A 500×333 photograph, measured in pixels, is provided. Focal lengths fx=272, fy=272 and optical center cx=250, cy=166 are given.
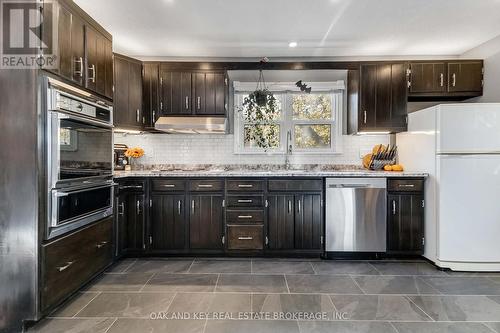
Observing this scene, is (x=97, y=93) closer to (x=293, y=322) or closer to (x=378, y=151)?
(x=293, y=322)

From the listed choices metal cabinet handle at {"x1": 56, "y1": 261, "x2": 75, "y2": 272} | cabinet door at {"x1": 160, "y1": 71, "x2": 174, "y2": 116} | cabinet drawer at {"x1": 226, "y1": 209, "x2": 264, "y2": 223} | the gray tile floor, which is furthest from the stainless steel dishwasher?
metal cabinet handle at {"x1": 56, "y1": 261, "x2": 75, "y2": 272}

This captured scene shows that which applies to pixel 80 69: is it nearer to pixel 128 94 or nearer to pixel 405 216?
pixel 128 94

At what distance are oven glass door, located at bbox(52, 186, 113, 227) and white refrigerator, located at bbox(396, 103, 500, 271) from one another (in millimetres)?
3398

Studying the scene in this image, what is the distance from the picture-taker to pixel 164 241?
3.18m

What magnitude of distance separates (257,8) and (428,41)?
2282 millimetres

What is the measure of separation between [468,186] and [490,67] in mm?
1729

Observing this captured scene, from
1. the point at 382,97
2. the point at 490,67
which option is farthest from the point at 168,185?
the point at 490,67

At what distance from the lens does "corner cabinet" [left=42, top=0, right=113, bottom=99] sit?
1992 millimetres

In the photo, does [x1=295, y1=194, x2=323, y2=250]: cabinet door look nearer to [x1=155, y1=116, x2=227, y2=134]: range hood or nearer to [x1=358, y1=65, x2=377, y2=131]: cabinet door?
[x1=358, y1=65, x2=377, y2=131]: cabinet door

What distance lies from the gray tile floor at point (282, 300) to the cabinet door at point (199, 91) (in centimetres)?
192

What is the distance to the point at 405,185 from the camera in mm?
3150

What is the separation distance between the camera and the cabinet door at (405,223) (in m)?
3.13

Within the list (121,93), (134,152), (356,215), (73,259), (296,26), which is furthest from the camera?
(134,152)
